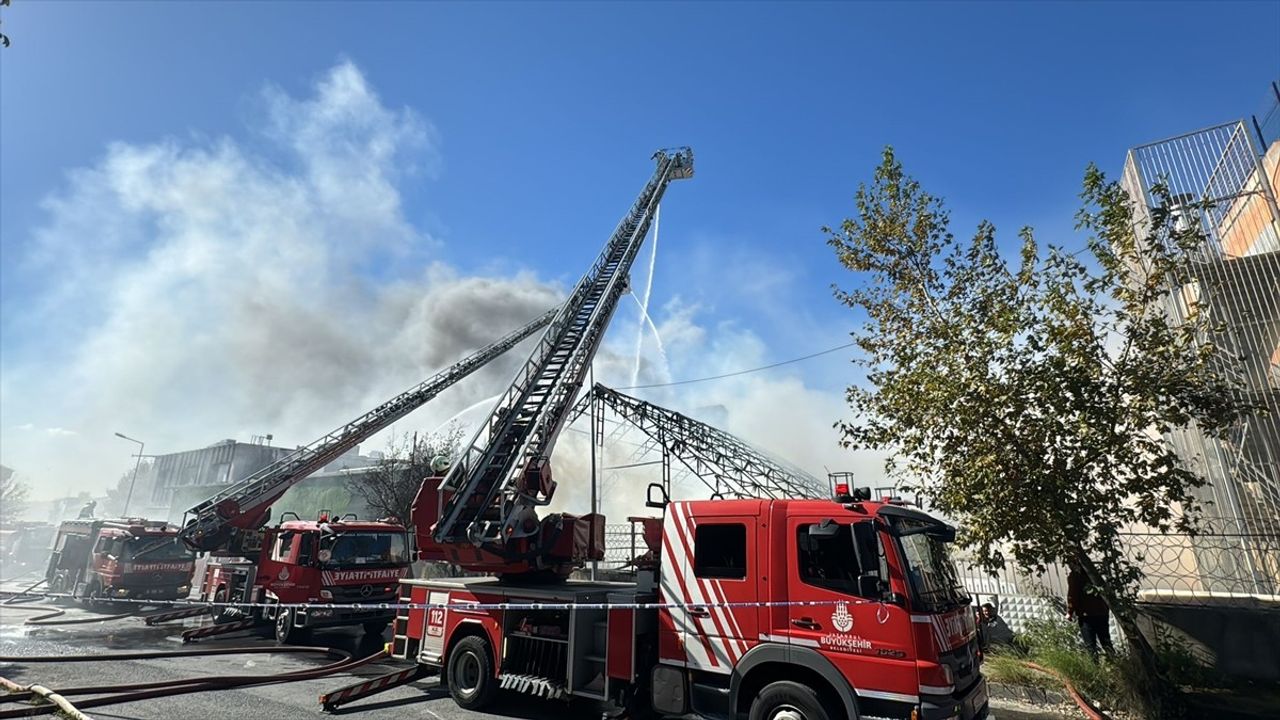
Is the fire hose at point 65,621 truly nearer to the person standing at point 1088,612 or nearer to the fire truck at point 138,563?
the fire truck at point 138,563

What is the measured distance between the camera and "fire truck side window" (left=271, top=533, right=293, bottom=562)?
13367mm

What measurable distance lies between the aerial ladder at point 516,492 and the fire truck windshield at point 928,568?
5000mm

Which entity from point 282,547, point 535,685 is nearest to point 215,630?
point 282,547

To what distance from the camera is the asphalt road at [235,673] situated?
7449 mm

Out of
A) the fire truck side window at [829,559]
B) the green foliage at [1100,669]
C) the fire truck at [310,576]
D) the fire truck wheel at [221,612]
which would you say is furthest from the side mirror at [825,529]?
the fire truck wheel at [221,612]

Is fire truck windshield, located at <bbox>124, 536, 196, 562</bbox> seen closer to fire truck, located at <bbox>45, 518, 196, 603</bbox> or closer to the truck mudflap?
fire truck, located at <bbox>45, 518, 196, 603</bbox>

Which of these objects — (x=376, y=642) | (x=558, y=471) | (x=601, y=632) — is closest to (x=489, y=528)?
(x=601, y=632)

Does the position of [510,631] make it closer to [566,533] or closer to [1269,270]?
[566,533]

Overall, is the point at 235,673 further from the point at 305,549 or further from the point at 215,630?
the point at 215,630

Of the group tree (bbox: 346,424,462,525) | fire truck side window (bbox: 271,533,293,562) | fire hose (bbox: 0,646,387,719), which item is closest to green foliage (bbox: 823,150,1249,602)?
fire hose (bbox: 0,646,387,719)

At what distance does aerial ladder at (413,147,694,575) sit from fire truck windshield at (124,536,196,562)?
1405 cm

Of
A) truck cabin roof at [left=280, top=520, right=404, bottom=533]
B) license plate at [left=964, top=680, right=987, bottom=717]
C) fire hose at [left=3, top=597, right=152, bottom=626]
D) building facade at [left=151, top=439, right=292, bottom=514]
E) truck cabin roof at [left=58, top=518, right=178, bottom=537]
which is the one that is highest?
building facade at [left=151, top=439, right=292, bottom=514]

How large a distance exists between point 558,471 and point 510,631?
29.4 m

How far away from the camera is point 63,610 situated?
63.4 ft
